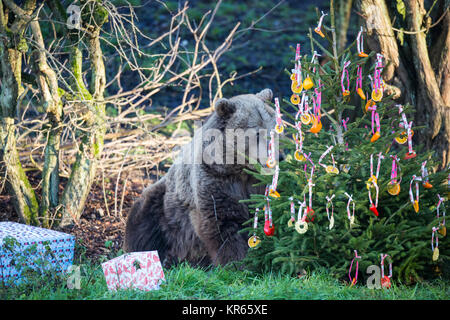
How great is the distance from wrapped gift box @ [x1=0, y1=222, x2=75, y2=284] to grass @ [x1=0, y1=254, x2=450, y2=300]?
19 cm

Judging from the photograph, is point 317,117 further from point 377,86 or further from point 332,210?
point 332,210

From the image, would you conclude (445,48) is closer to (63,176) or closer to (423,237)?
(423,237)

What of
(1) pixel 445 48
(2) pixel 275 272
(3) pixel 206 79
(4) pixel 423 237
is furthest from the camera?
(3) pixel 206 79

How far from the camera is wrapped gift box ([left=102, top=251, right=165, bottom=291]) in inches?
136

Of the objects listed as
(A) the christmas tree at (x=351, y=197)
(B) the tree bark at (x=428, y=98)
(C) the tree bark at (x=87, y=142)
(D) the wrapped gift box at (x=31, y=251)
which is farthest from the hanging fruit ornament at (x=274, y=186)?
(B) the tree bark at (x=428, y=98)

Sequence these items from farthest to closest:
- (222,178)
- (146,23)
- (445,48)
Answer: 1. (146,23)
2. (445,48)
3. (222,178)

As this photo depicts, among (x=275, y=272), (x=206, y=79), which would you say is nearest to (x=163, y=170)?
(x=206, y=79)

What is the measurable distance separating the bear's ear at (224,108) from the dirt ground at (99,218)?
1904 mm

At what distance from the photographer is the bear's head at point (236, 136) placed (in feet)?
13.6

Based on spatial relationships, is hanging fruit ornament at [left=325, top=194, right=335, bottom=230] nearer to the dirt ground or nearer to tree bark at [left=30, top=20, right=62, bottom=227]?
the dirt ground

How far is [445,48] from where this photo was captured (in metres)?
5.39

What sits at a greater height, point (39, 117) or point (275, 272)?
point (39, 117)

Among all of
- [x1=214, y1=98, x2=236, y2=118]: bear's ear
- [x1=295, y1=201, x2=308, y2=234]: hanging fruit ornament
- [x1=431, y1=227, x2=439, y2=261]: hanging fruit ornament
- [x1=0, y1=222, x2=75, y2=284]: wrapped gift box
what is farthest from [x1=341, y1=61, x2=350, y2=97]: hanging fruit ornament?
[x1=0, y1=222, x2=75, y2=284]: wrapped gift box
